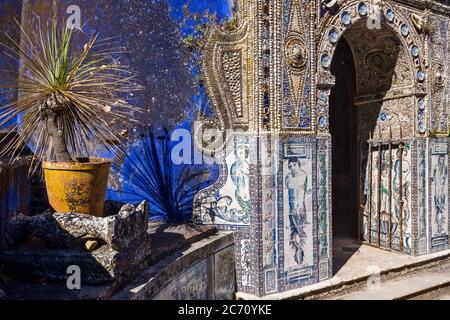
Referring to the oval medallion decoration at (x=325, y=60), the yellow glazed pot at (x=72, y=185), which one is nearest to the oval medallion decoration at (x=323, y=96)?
the oval medallion decoration at (x=325, y=60)

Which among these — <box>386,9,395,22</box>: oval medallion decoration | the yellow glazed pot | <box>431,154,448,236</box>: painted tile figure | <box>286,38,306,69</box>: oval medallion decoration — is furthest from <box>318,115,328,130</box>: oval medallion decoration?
the yellow glazed pot

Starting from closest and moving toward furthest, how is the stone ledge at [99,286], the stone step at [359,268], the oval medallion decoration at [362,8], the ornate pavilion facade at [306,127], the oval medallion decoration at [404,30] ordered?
the stone ledge at [99,286]
the ornate pavilion facade at [306,127]
the stone step at [359,268]
the oval medallion decoration at [362,8]
the oval medallion decoration at [404,30]

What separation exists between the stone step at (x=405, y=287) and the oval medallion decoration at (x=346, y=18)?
3.77m

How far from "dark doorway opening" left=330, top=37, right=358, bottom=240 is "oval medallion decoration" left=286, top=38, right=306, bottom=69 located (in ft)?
9.57

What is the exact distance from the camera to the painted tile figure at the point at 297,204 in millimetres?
5215

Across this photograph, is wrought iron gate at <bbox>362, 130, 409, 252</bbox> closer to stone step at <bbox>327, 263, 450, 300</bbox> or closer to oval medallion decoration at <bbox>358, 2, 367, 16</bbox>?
stone step at <bbox>327, 263, 450, 300</bbox>

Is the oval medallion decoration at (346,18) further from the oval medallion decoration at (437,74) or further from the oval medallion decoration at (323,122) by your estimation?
the oval medallion decoration at (437,74)

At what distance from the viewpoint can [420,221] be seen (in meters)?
6.85

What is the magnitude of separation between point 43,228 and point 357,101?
6.25 metres

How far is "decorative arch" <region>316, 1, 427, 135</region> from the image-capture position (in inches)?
219

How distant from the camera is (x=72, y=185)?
3068 mm

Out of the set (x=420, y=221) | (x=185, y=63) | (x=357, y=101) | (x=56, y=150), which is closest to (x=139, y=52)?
(x=185, y=63)

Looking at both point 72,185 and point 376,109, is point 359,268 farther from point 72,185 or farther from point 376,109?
point 72,185

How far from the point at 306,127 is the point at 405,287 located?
2.83 m
